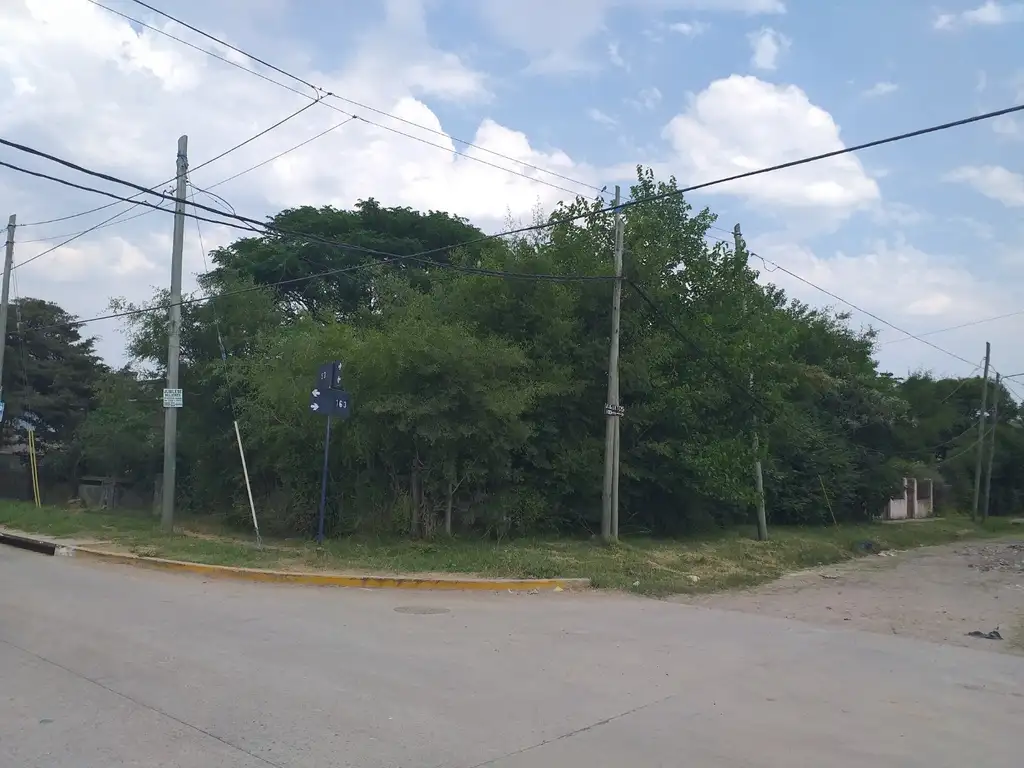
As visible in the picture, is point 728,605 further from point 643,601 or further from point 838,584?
point 838,584

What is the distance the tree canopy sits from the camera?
55.8ft

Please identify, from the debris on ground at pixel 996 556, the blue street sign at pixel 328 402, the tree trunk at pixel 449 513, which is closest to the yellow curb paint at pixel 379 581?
the blue street sign at pixel 328 402

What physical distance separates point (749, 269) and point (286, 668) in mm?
17363

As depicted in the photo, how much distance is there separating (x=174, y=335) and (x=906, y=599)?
15.4 m

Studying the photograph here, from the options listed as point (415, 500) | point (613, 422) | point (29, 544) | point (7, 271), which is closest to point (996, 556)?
point (613, 422)

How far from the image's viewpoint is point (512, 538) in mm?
18797

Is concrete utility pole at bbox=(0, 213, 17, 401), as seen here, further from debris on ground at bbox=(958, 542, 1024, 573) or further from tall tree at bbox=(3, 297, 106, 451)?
debris on ground at bbox=(958, 542, 1024, 573)

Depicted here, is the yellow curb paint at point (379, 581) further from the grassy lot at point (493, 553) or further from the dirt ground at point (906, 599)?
the dirt ground at point (906, 599)

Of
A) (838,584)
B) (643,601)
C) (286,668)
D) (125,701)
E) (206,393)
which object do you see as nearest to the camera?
(125,701)

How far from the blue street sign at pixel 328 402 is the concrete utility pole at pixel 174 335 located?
5.25m

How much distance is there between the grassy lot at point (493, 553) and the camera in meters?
15.0

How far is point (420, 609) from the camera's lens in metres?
11.8

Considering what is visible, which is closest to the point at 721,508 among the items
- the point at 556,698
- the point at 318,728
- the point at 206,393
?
the point at 206,393

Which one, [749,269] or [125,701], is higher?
[749,269]
